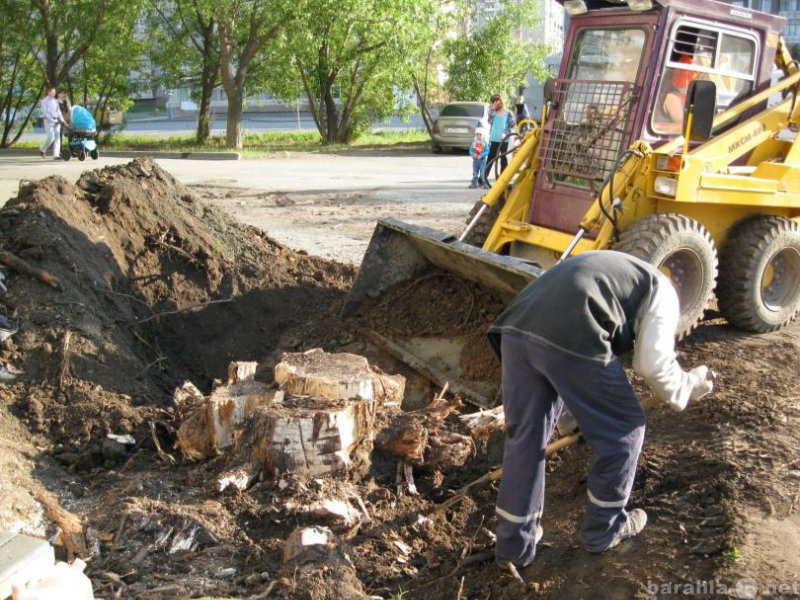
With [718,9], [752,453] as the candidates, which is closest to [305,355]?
[752,453]

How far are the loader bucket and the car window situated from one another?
2030 cm

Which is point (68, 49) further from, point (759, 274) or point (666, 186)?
point (759, 274)

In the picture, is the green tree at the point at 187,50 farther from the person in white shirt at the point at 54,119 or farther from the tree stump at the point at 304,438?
the tree stump at the point at 304,438

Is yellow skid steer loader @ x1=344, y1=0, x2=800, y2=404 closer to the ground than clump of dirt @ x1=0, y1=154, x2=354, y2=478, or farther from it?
farther from it

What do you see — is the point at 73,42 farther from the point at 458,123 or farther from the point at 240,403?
the point at 240,403

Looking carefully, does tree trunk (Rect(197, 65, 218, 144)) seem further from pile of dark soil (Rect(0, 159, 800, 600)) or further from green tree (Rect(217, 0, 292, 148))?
pile of dark soil (Rect(0, 159, 800, 600))

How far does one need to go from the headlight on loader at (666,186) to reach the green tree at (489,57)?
90.7 ft

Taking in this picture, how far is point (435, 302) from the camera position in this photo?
6.93 m

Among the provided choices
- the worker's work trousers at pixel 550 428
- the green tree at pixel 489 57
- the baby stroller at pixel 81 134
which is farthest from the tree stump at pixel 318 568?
the green tree at pixel 489 57

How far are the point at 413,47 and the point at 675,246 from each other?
2356 cm

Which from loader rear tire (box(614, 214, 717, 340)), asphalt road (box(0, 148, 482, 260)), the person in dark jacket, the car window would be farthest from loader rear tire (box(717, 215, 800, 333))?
the car window

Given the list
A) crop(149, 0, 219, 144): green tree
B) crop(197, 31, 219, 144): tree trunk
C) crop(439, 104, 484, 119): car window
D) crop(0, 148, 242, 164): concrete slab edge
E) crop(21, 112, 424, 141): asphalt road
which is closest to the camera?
crop(0, 148, 242, 164): concrete slab edge

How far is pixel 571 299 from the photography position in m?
3.63

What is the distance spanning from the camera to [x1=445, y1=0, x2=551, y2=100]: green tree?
33031mm
